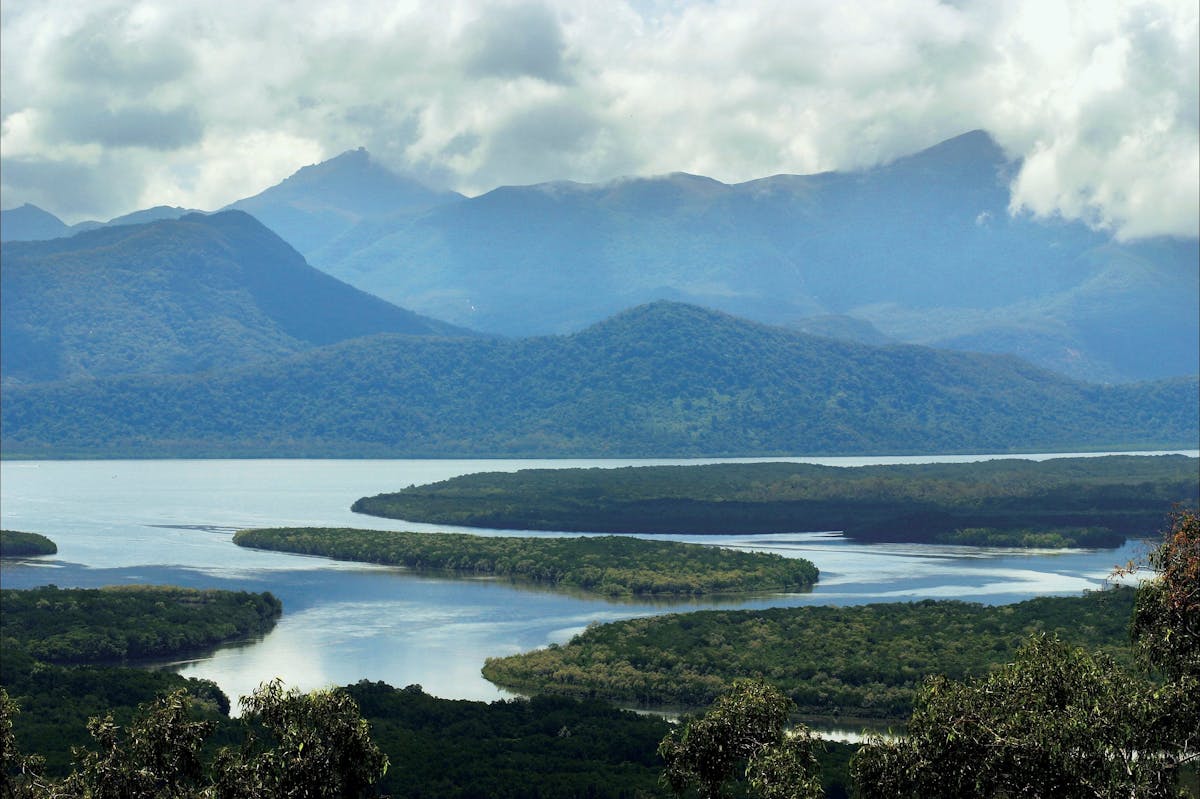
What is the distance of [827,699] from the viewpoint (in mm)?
68500

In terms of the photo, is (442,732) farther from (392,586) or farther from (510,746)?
(392,586)

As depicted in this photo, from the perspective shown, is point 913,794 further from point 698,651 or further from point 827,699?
point 698,651

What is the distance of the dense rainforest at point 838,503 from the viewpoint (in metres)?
147

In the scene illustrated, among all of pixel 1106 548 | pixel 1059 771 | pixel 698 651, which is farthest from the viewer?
pixel 1106 548

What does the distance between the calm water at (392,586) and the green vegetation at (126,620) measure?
251 centimetres

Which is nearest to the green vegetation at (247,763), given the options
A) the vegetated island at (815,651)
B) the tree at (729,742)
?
the tree at (729,742)

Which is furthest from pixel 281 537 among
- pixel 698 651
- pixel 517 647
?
pixel 698 651

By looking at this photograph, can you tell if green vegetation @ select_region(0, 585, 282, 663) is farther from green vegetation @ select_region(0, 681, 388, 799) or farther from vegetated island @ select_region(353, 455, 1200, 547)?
vegetated island @ select_region(353, 455, 1200, 547)

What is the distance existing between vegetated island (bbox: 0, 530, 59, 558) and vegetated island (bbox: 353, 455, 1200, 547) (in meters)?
40.9

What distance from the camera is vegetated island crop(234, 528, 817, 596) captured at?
10812 centimetres

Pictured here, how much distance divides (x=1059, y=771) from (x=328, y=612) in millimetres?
75688

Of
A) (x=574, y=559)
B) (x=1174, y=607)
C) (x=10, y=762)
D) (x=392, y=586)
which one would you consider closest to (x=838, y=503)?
(x=574, y=559)

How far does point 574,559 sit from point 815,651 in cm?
4419

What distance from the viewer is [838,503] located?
16850 cm
